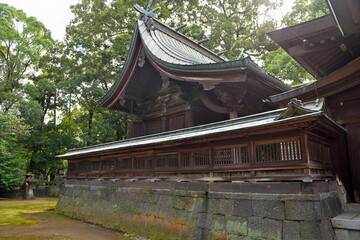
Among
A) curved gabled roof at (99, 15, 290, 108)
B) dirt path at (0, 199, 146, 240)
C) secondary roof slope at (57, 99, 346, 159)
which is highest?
curved gabled roof at (99, 15, 290, 108)

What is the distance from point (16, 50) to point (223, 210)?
2889 centimetres

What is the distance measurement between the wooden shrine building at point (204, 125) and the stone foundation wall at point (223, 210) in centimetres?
34

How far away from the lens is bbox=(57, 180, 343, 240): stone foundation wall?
Result: 5566 mm

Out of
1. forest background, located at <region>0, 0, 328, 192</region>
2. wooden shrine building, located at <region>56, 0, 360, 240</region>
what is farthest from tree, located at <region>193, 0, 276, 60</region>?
wooden shrine building, located at <region>56, 0, 360, 240</region>

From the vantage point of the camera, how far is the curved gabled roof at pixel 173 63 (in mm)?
8914

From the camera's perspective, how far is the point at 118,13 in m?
25.5

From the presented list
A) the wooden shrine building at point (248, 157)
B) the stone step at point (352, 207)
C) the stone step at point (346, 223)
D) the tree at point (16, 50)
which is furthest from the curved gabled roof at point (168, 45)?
the tree at point (16, 50)

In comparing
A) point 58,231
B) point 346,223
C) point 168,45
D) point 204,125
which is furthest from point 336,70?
point 58,231

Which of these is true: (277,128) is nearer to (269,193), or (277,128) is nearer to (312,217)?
(269,193)

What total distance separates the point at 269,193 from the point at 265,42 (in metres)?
26.1

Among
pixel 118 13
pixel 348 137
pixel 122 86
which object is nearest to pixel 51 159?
pixel 118 13

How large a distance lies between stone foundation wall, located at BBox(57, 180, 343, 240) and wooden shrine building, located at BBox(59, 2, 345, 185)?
341 mm

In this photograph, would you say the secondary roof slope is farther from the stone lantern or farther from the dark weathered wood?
the stone lantern

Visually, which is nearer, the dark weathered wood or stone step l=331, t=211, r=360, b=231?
stone step l=331, t=211, r=360, b=231
